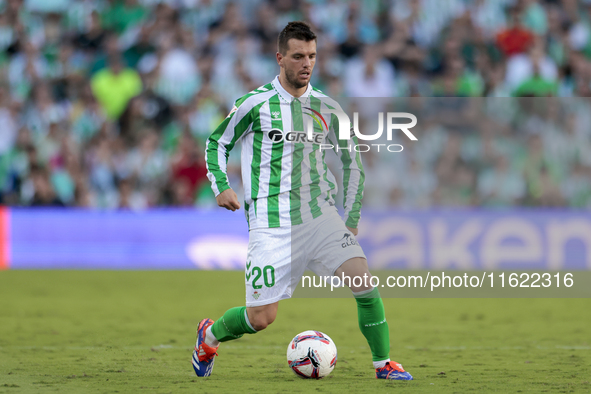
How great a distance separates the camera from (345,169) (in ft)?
17.5

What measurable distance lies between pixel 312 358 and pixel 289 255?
70 centimetres

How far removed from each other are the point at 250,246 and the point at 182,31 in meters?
10.1

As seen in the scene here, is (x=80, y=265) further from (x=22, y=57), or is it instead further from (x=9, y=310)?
(x=22, y=57)

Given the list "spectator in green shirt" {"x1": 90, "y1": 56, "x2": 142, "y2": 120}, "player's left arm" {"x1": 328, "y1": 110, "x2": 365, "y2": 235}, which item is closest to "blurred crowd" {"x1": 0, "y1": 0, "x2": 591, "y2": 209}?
"spectator in green shirt" {"x1": 90, "y1": 56, "x2": 142, "y2": 120}

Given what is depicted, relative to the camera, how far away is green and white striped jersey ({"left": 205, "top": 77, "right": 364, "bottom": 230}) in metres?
5.01

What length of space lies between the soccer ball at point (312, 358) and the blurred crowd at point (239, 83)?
6800 mm

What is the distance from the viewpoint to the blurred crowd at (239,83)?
1195 cm

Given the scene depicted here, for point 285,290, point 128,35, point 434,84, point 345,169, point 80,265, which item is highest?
point 128,35

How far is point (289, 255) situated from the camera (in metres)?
4.91

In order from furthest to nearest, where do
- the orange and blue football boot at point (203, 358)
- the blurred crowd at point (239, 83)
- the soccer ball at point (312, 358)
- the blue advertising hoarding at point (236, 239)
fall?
the blurred crowd at point (239, 83) < the blue advertising hoarding at point (236, 239) < the orange and blue football boot at point (203, 358) < the soccer ball at point (312, 358)

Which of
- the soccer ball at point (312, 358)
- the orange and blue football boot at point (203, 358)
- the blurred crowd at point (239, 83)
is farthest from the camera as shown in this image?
the blurred crowd at point (239, 83)

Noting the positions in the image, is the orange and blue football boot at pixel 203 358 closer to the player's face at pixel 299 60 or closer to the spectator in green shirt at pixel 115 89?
the player's face at pixel 299 60

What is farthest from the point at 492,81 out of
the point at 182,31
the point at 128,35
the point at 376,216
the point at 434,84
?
the point at 128,35

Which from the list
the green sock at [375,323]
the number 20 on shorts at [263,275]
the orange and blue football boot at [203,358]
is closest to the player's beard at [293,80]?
the number 20 on shorts at [263,275]
